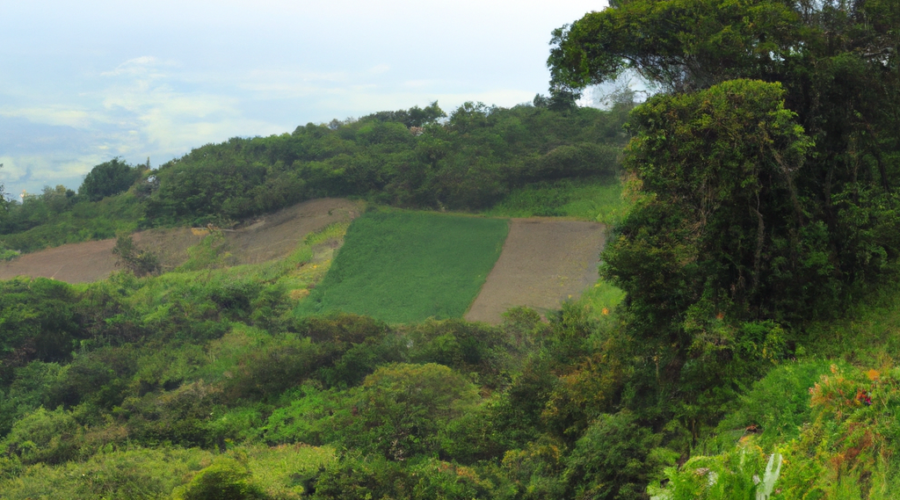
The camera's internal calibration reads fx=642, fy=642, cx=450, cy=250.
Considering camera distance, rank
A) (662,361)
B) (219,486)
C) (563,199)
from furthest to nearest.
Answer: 1. (563,199)
2. (662,361)
3. (219,486)

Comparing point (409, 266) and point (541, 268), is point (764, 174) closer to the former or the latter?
point (541, 268)

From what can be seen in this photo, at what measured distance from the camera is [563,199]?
30.5 meters

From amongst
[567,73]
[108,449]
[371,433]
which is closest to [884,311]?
[567,73]

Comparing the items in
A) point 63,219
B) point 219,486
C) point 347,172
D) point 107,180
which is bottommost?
point 219,486

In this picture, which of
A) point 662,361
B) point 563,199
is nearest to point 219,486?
point 662,361

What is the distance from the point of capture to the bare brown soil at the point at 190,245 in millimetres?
32750

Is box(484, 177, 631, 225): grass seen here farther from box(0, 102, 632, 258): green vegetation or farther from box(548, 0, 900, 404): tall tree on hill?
box(548, 0, 900, 404): tall tree on hill

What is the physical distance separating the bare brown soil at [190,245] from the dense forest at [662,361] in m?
13.3

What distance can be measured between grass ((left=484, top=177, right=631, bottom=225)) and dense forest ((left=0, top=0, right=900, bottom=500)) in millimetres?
10356

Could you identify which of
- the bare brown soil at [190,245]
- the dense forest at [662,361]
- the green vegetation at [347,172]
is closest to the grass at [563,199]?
the green vegetation at [347,172]

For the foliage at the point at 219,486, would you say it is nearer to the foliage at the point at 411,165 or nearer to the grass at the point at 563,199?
the grass at the point at 563,199

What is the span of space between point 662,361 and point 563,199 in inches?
808

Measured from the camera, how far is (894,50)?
973 cm

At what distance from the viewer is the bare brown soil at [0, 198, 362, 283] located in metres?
32.8
